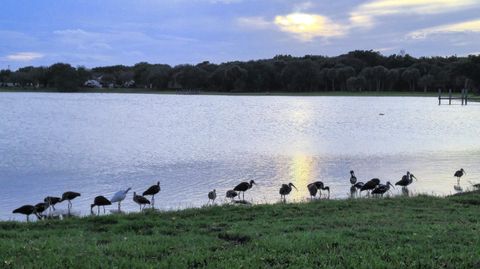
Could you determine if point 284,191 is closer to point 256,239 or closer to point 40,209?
point 40,209

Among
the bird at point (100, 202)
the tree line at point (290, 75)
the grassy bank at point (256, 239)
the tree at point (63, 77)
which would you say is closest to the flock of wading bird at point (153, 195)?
the bird at point (100, 202)

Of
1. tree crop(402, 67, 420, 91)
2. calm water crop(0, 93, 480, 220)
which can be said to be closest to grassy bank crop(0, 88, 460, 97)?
tree crop(402, 67, 420, 91)

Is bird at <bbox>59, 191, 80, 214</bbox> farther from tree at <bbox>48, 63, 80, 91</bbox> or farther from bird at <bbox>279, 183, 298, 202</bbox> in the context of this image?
tree at <bbox>48, 63, 80, 91</bbox>

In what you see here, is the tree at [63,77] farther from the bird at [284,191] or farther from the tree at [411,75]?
the bird at [284,191]

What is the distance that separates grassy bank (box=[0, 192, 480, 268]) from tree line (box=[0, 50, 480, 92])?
376ft

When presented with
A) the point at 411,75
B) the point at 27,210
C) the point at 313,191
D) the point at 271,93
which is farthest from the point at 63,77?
the point at 27,210

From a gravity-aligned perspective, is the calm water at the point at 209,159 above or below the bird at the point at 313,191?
below

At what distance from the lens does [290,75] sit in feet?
443

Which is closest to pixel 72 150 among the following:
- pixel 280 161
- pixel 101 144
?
pixel 101 144

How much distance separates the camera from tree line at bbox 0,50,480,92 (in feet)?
417

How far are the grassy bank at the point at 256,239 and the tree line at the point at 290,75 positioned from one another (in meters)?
115

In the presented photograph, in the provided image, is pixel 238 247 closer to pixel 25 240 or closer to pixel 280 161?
pixel 25 240

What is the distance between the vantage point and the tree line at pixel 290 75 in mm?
127125

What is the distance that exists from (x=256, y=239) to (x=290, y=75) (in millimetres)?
129016
